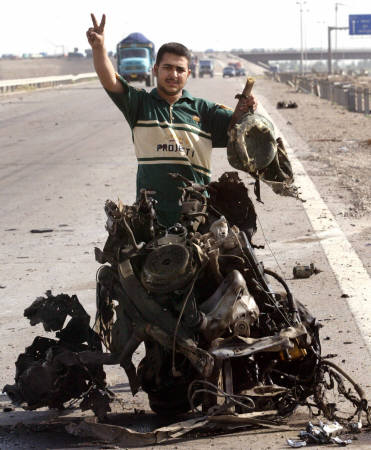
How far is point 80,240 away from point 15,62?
6128 inches

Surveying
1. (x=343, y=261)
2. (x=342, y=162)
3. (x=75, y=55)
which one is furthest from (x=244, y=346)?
(x=75, y=55)

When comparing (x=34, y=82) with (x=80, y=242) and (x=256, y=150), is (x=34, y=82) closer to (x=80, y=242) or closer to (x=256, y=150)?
(x=80, y=242)

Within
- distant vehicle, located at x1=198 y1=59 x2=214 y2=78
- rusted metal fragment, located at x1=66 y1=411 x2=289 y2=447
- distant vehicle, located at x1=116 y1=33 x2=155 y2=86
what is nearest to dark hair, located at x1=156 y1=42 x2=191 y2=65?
rusted metal fragment, located at x1=66 y1=411 x2=289 y2=447

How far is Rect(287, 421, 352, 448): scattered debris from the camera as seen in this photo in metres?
4.70

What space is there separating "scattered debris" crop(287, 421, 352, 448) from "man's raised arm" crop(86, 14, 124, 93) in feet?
6.54

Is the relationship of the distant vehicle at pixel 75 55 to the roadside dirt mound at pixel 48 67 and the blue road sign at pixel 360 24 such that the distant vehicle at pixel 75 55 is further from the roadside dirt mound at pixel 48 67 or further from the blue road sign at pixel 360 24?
the blue road sign at pixel 360 24

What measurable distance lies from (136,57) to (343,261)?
62.5m

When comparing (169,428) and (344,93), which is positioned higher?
(169,428)

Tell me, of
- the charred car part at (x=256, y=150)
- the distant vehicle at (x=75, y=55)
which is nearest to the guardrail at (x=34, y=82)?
the charred car part at (x=256, y=150)

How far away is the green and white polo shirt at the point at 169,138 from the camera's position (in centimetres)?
538

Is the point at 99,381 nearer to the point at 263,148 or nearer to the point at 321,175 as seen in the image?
the point at 263,148

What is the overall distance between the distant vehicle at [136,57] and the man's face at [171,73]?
63.0 m

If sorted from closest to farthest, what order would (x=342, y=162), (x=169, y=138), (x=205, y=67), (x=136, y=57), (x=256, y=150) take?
(x=256, y=150), (x=169, y=138), (x=342, y=162), (x=136, y=57), (x=205, y=67)

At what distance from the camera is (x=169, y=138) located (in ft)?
17.7
